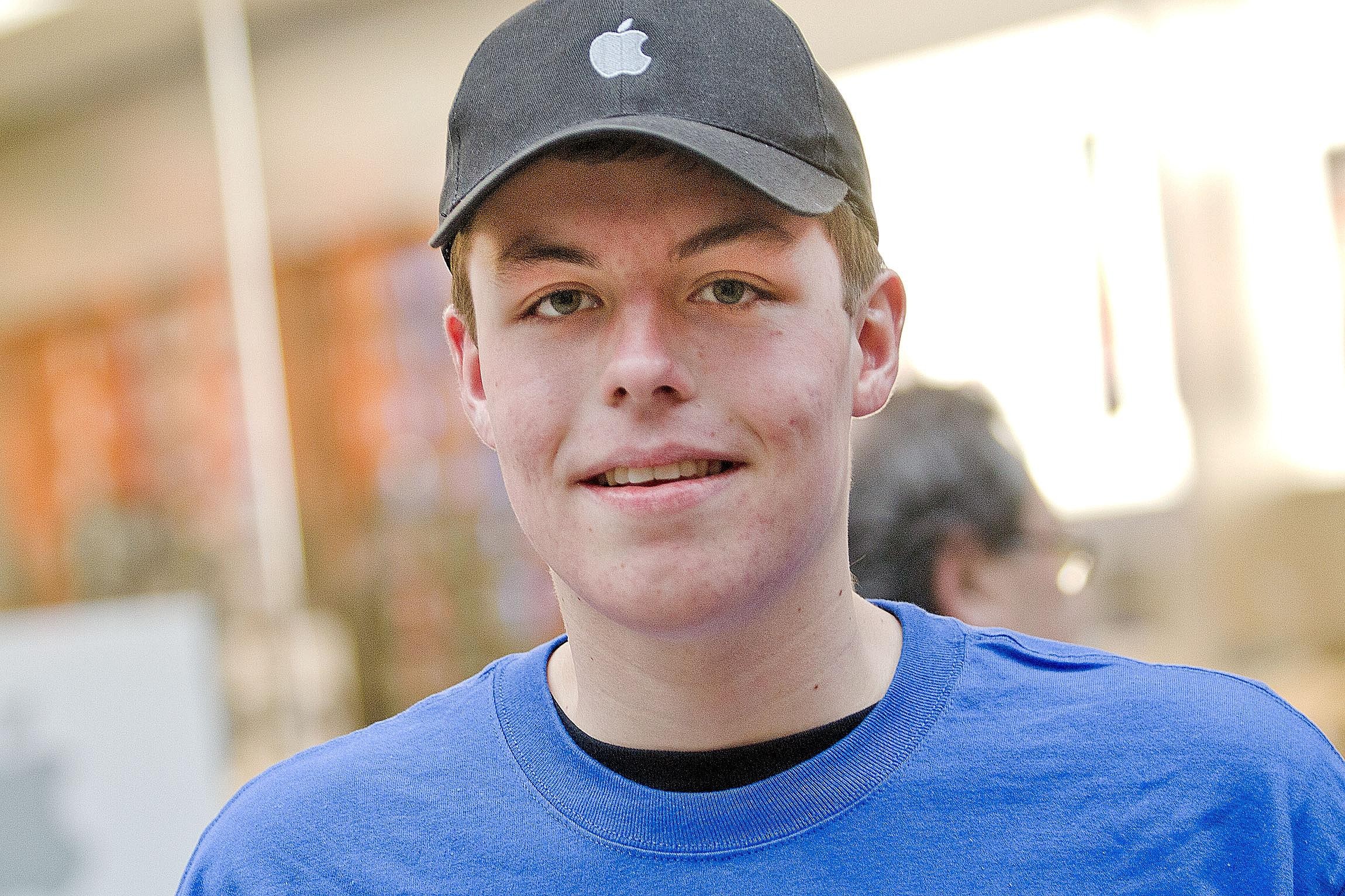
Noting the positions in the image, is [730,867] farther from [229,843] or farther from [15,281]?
[15,281]

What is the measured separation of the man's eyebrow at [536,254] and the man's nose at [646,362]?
6 centimetres

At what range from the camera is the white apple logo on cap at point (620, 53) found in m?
1.29

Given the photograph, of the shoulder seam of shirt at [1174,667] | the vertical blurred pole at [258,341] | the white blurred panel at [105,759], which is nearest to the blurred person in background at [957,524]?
the shoulder seam of shirt at [1174,667]

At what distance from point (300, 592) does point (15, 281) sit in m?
2.04

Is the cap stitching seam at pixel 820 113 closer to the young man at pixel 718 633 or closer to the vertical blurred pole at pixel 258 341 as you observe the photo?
the young man at pixel 718 633

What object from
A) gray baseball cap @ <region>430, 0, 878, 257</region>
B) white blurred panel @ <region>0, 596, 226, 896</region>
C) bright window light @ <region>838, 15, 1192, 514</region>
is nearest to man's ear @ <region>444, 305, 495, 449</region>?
gray baseball cap @ <region>430, 0, 878, 257</region>

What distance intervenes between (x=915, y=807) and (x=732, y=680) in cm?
21

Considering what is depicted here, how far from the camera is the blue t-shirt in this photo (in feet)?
4.03

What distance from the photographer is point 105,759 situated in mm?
3201

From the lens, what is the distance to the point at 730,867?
1233 millimetres

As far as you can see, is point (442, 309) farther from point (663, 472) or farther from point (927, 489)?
point (663, 472)

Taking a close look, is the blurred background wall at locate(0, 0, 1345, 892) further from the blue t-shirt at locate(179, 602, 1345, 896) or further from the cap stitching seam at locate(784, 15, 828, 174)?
the cap stitching seam at locate(784, 15, 828, 174)

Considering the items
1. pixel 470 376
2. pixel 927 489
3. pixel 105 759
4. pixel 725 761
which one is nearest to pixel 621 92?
pixel 470 376

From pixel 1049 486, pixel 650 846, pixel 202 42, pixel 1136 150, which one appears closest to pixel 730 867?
pixel 650 846
